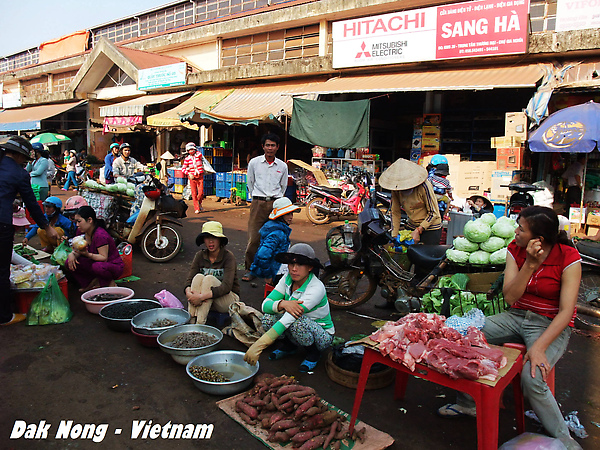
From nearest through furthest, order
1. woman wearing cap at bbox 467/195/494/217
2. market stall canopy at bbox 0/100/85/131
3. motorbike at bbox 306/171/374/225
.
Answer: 1. woman wearing cap at bbox 467/195/494/217
2. motorbike at bbox 306/171/374/225
3. market stall canopy at bbox 0/100/85/131

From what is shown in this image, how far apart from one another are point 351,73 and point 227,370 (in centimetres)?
1170

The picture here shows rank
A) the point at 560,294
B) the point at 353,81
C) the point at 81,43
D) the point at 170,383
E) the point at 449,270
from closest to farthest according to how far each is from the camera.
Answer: the point at 560,294 → the point at 170,383 → the point at 449,270 → the point at 353,81 → the point at 81,43

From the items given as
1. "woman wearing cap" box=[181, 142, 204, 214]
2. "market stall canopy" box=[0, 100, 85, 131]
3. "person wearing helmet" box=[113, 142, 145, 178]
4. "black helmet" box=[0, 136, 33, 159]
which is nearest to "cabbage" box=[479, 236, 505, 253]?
"black helmet" box=[0, 136, 33, 159]

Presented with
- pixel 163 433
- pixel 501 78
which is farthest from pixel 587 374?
pixel 501 78

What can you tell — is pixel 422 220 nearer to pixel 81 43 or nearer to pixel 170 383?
pixel 170 383

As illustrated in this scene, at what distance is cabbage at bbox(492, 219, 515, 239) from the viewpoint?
4379mm

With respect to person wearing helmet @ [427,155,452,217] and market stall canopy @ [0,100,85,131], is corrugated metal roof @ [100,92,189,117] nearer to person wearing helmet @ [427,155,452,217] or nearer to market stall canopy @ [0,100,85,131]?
market stall canopy @ [0,100,85,131]

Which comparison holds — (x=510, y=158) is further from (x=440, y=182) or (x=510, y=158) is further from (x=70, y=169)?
(x=70, y=169)

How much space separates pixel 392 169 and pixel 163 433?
3.78 meters

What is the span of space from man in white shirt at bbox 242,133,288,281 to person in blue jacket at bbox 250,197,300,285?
45.7 inches

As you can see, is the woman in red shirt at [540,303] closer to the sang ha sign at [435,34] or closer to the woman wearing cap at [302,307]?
the woman wearing cap at [302,307]

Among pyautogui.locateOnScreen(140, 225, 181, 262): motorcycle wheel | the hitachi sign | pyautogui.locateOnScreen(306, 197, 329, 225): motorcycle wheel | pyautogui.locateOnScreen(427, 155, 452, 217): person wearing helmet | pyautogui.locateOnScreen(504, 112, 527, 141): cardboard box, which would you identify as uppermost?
the hitachi sign

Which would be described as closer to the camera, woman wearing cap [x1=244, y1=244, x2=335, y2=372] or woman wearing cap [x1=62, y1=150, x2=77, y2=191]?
woman wearing cap [x1=244, y1=244, x2=335, y2=372]

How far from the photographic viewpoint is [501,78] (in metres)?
10.3
